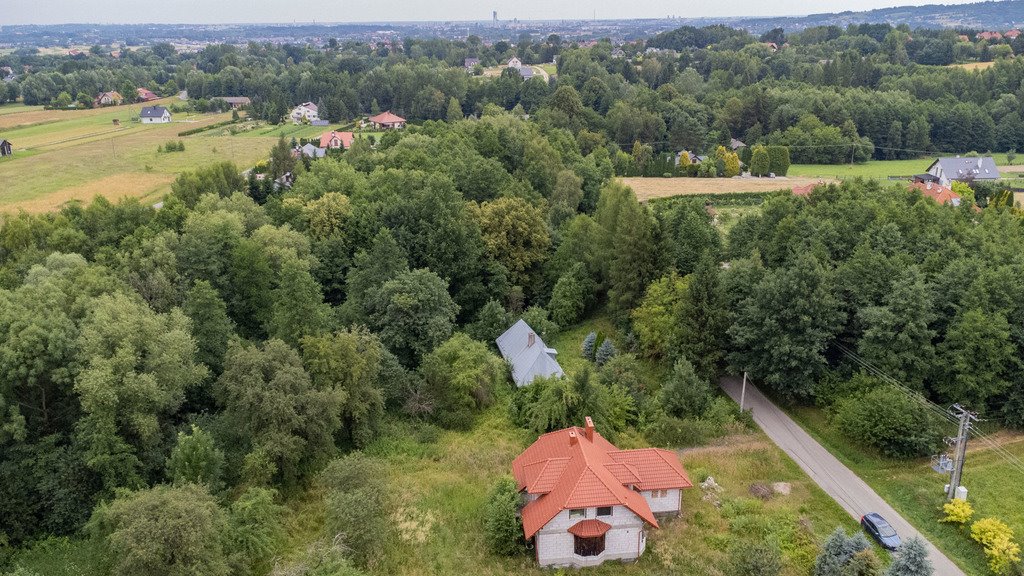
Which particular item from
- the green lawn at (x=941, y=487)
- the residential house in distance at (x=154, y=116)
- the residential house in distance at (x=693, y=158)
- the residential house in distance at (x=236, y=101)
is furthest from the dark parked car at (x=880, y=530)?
the residential house in distance at (x=236, y=101)

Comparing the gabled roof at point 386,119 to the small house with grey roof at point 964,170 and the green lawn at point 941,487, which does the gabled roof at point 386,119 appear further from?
the green lawn at point 941,487

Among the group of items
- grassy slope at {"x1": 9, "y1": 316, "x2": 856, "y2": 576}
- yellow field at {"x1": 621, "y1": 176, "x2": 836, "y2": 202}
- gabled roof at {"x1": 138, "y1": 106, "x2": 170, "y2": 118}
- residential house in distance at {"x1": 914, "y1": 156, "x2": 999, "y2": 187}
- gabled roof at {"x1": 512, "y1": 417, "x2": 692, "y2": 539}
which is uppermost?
gabled roof at {"x1": 138, "y1": 106, "x2": 170, "y2": 118}

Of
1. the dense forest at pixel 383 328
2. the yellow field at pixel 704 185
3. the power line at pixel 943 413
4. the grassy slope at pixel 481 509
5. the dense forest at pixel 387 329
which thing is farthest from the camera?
the yellow field at pixel 704 185

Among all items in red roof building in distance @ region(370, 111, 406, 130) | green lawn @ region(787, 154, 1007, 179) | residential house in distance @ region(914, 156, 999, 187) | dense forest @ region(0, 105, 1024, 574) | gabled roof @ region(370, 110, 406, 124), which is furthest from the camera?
gabled roof @ region(370, 110, 406, 124)

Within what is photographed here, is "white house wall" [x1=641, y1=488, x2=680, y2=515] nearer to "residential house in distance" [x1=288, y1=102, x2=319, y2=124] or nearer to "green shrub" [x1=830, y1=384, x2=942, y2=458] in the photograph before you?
"green shrub" [x1=830, y1=384, x2=942, y2=458]

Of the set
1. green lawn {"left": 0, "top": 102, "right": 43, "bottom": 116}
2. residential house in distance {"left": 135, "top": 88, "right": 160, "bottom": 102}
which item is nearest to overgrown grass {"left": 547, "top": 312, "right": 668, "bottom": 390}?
green lawn {"left": 0, "top": 102, "right": 43, "bottom": 116}

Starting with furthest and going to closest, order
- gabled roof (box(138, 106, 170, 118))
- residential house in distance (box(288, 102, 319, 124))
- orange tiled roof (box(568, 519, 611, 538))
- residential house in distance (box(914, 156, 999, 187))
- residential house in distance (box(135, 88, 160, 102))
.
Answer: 1. residential house in distance (box(135, 88, 160, 102))
2. residential house in distance (box(288, 102, 319, 124))
3. gabled roof (box(138, 106, 170, 118))
4. residential house in distance (box(914, 156, 999, 187))
5. orange tiled roof (box(568, 519, 611, 538))

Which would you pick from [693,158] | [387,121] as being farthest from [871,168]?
[387,121]

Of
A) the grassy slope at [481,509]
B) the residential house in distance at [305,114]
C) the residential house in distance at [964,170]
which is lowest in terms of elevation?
the grassy slope at [481,509]
